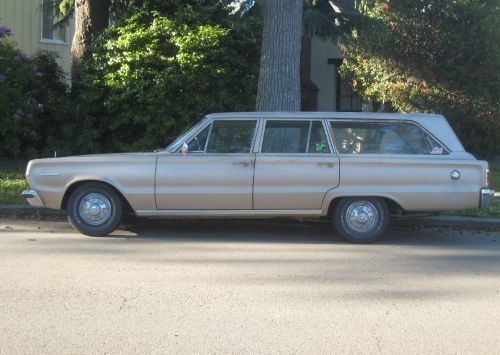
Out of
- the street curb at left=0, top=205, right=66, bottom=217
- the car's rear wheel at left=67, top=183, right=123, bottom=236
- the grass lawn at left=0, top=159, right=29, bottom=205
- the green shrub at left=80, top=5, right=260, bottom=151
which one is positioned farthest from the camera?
the green shrub at left=80, top=5, right=260, bottom=151

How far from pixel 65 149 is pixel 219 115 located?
7.44 metres

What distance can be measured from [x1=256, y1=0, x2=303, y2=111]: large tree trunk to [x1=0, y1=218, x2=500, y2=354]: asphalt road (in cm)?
310

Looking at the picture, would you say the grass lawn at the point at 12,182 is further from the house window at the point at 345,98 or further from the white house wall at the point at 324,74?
the house window at the point at 345,98

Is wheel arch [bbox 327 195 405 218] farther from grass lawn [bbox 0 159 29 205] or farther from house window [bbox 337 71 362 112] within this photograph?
house window [bbox 337 71 362 112]

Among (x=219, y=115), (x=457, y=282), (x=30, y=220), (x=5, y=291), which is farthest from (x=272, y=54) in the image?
(x=5, y=291)

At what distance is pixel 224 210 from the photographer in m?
7.88

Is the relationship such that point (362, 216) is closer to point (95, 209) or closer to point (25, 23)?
point (95, 209)

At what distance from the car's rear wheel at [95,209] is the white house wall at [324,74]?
48.0ft

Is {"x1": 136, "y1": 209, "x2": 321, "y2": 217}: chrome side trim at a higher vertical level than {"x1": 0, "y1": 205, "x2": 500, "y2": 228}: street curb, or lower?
higher

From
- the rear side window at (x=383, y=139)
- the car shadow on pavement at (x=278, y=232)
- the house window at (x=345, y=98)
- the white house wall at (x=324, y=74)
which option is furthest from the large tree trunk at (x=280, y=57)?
the house window at (x=345, y=98)

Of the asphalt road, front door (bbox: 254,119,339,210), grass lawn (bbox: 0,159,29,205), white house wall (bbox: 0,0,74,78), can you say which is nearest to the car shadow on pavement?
the asphalt road

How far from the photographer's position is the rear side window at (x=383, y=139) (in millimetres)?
7934

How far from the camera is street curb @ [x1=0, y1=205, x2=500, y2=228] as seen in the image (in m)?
9.12

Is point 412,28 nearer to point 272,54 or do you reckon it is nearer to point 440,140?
point 272,54
